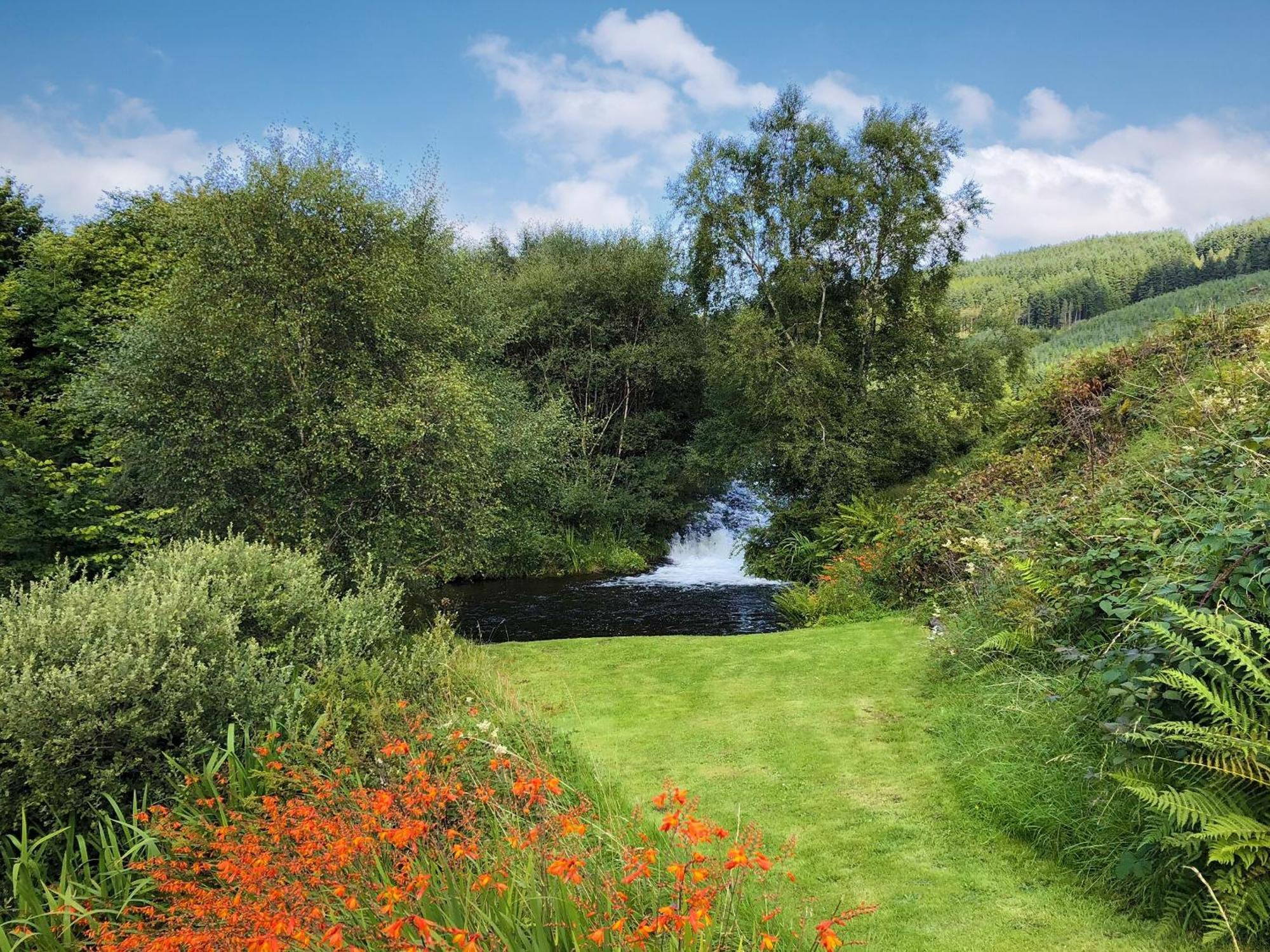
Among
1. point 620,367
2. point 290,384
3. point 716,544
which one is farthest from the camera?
point 620,367

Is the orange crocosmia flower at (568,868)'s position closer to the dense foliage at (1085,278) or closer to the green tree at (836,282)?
the green tree at (836,282)

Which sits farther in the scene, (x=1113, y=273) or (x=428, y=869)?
(x=1113, y=273)

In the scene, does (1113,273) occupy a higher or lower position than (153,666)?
higher

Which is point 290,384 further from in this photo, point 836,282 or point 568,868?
point 836,282

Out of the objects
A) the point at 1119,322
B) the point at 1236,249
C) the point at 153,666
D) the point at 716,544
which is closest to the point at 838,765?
the point at 153,666

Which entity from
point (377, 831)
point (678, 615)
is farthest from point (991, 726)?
point (678, 615)

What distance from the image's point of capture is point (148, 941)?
123 inches

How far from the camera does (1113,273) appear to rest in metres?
50.2

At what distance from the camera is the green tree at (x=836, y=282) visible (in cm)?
1773

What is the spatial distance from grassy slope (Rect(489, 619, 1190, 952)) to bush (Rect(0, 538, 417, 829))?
1953 mm

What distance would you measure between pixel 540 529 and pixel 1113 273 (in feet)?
161

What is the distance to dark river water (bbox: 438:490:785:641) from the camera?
Answer: 12.9 metres

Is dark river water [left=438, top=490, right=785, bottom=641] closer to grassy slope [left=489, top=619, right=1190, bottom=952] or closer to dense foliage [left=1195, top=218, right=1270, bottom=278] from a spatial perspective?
grassy slope [left=489, top=619, right=1190, bottom=952]

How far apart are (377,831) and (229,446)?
9.60m
